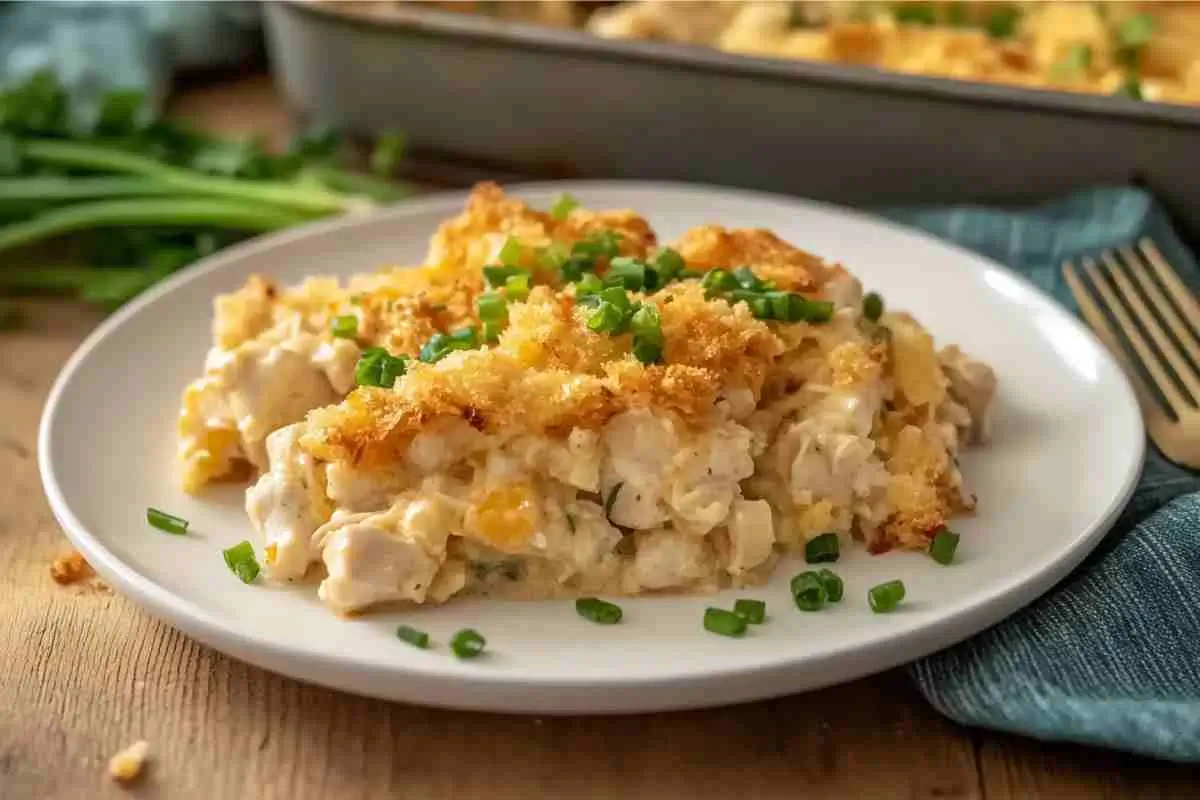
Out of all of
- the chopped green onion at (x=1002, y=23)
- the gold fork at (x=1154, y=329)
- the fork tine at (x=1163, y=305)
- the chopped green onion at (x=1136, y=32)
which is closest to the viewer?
the gold fork at (x=1154, y=329)

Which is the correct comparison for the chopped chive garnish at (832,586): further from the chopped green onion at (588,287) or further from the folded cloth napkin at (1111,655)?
the chopped green onion at (588,287)

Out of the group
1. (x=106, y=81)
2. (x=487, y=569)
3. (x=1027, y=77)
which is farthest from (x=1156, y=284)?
(x=106, y=81)

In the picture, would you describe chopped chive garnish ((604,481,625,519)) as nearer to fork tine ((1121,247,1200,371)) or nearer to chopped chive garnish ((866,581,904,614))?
chopped chive garnish ((866,581,904,614))

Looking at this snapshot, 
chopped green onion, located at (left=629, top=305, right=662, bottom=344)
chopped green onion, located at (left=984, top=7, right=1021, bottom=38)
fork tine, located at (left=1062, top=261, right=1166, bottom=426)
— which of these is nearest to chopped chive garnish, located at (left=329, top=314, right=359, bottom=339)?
chopped green onion, located at (left=629, top=305, right=662, bottom=344)

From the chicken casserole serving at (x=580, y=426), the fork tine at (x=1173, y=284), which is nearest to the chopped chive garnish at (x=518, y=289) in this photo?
the chicken casserole serving at (x=580, y=426)

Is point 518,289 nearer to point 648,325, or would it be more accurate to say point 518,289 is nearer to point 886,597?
point 648,325

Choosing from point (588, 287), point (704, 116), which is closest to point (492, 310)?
point (588, 287)
